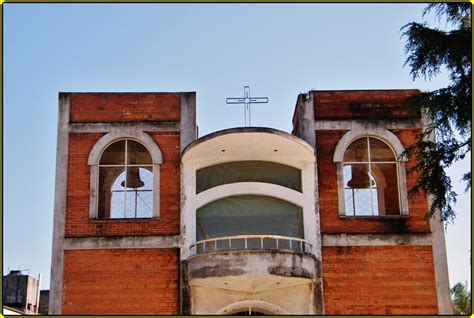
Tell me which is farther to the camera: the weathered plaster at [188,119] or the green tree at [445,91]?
the weathered plaster at [188,119]

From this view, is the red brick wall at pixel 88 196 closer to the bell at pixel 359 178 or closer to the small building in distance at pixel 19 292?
the bell at pixel 359 178

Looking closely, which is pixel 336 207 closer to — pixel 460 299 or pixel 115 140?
pixel 115 140

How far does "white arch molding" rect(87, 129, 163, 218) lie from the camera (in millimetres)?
19578

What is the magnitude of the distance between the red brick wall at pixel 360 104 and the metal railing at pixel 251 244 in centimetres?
387

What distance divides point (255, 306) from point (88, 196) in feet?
18.0

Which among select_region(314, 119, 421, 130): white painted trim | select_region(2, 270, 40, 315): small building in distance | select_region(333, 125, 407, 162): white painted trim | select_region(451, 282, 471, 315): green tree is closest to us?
select_region(333, 125, 407, 162): white painted trim

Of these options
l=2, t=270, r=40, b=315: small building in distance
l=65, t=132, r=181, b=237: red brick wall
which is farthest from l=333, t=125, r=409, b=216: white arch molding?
l=2, t=270, r=40, b=315: small building in distance

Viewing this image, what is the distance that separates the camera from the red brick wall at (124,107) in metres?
20.3

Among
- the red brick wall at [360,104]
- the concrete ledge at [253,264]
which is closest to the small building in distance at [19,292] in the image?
the concrete ledge at [253,264]

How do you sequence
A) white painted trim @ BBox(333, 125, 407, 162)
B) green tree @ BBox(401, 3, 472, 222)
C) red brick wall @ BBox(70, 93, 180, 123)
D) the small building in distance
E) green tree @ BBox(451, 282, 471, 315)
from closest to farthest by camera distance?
green tree @ BBox(401, 3, 472, 222), white painted trim @ BBox(333, 125, 407, 162), red brick wall @ BBox(70, 93, 180, 123), green tree @ BBox(451, 282, 471, 315), the small building in distance

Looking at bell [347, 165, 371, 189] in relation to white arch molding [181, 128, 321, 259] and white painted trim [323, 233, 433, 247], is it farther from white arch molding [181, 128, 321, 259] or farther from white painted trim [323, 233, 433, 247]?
white painted trim [323, 233, 433, 247]

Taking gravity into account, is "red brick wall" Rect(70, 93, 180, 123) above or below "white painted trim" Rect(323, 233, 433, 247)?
above

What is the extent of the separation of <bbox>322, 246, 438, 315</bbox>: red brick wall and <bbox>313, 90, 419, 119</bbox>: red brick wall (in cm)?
382

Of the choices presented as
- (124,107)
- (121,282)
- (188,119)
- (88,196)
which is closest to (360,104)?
(188,119)
